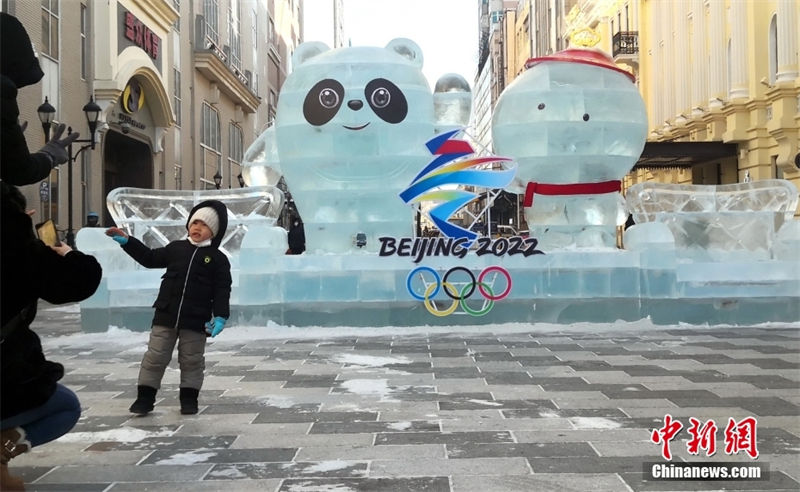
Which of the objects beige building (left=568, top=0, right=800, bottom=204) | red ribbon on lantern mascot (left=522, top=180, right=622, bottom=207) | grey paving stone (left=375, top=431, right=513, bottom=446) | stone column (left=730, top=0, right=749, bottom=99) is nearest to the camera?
grey paving stone (left=375, top=431, right=513, bottom=446)

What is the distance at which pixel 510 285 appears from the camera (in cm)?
1064

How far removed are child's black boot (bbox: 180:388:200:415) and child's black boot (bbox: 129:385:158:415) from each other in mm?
219

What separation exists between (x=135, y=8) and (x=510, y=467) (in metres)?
21.4

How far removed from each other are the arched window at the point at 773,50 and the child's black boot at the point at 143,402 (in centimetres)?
2224

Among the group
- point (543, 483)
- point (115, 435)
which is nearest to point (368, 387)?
point (115, 435)

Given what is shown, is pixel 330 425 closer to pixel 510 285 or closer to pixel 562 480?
pixel 562 480

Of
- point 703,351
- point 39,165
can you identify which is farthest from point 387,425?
point 703,351

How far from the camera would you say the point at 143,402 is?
225 inches

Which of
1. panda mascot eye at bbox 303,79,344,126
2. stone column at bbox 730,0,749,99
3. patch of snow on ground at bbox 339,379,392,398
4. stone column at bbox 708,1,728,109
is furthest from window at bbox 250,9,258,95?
patch of snow on ground at bbox 339,379,392,398

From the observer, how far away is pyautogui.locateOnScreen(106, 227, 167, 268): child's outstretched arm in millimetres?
5418

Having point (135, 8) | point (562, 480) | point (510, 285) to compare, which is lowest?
point (562, 480)

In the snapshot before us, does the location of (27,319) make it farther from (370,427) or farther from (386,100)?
(386,100)

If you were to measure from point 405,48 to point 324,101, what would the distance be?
159 centimetres

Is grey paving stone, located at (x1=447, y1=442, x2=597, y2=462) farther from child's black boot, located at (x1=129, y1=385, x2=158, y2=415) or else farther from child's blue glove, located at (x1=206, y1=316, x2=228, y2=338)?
child's black boot, located at (x1=129, y1=385, x2=158, y2=415)
